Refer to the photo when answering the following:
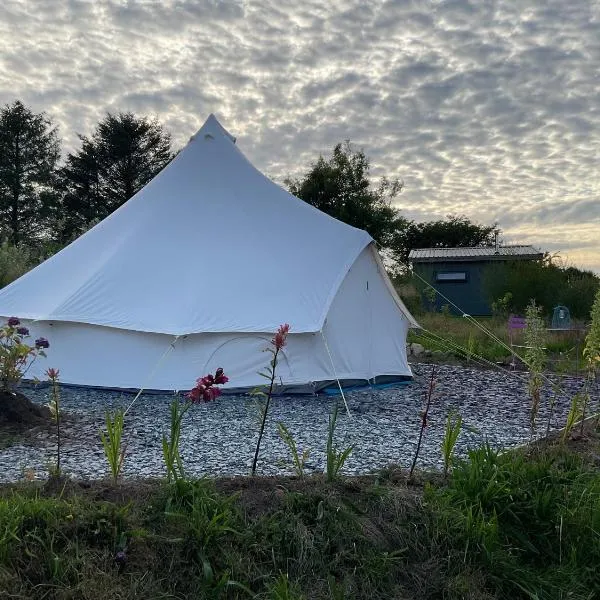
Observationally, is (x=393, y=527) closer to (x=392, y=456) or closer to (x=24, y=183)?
(x=392, y=456)

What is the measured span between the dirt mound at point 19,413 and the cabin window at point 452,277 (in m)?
20.2

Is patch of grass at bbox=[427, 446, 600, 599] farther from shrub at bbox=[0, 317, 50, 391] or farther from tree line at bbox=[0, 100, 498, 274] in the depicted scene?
tree line at bbox=[0, 100, 498, 274]

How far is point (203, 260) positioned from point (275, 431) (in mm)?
2456

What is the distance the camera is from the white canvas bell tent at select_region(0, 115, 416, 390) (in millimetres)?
5891

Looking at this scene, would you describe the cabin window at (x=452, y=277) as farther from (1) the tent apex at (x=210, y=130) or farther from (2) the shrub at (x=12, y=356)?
(2) the shrub at (x=12, y=356)

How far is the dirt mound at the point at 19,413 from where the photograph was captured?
4500 mm

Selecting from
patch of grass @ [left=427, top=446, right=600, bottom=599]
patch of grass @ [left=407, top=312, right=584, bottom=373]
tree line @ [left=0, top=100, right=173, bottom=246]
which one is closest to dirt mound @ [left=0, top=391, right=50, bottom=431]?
patch of grass @ [left=427, top=446, right=600, bottom=599]

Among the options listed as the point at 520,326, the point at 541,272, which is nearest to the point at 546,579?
the point at 520,326

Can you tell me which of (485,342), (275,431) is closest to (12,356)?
(275,431)

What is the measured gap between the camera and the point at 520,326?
9.25 metres

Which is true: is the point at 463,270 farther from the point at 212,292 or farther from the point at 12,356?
the point at 12,356

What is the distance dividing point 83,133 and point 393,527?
30455mm

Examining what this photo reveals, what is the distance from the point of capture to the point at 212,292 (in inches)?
240

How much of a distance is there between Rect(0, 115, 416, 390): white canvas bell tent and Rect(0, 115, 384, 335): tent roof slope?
0.02 m
